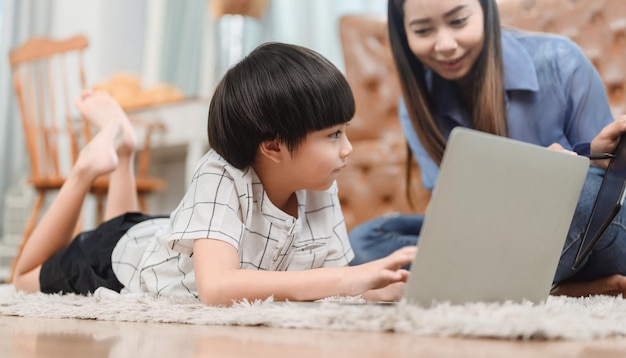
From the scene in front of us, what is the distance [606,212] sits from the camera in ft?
3.22

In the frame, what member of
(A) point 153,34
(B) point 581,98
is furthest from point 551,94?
(A) point 153,34

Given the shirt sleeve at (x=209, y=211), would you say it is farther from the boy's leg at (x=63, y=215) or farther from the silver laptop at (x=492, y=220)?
the boy's leg at (x=63, y=215)

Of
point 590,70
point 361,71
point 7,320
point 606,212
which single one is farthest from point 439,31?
point 361,71

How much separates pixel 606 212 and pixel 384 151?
1.22 meters

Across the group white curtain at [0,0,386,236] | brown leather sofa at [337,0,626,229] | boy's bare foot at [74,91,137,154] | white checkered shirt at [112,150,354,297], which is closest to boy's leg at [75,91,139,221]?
boy's bare foot at [74,91,137,154]

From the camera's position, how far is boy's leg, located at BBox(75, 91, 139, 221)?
57.8 inches

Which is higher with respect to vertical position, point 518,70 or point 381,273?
point 518,70

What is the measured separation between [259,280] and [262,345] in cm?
23

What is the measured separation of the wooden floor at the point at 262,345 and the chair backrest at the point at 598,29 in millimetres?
1451

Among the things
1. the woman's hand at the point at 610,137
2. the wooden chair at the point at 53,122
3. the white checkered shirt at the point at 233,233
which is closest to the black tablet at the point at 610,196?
the woman's hand at the point at 610,137

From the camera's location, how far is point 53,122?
2850 mm

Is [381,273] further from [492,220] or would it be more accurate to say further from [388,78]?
[388,78]

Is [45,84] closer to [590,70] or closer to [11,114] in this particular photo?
[11,114]

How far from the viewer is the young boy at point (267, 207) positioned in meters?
0.82
